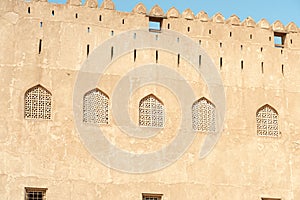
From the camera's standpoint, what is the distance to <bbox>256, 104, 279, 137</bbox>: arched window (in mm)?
22484

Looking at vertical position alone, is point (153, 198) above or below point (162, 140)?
below

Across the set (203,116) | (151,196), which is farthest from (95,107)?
(203,116)

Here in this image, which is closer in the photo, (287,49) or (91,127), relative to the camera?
(91,127)

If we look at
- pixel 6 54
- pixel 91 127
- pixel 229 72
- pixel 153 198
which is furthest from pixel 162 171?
pixel 6 54

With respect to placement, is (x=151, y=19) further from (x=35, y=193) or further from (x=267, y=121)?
(x=35, y=193)

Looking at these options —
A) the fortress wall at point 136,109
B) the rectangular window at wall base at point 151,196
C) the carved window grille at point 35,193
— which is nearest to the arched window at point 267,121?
the fortress wall at point 136,109

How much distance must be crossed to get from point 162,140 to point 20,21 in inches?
204

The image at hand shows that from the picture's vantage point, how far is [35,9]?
21469 millimetres

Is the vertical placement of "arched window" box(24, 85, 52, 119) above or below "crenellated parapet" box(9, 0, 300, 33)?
below

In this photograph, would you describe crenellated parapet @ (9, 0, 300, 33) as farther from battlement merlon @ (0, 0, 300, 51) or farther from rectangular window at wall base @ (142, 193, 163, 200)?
rectangular window at wall base @ (142, 193, 163, 200)

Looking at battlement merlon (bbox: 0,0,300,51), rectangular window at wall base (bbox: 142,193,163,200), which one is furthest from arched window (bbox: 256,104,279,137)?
rectangular window at wall base (bbox: 142,193,163,200)

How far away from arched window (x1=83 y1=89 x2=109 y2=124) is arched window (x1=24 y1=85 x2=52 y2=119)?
102 cm

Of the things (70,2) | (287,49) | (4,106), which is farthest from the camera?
(287,49)

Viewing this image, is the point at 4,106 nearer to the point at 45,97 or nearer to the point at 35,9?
the point at 45,97
